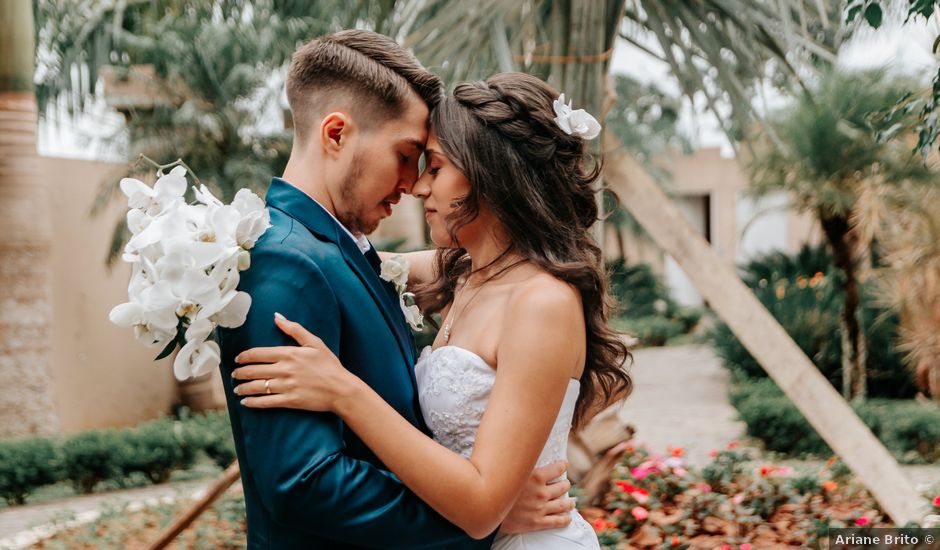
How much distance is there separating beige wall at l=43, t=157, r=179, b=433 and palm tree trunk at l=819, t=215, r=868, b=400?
773 cm

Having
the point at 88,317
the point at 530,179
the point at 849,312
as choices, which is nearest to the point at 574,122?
the point at 530,179

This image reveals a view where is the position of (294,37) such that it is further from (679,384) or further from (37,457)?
(679,384)

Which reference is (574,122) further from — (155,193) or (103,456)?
(103,456)

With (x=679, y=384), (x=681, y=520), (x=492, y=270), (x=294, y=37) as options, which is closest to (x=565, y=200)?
(x=492, y=270)

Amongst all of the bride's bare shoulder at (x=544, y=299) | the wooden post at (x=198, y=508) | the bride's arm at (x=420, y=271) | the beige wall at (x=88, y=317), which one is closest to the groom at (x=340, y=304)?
the bride's bare shoulder at (x=544, y=299)

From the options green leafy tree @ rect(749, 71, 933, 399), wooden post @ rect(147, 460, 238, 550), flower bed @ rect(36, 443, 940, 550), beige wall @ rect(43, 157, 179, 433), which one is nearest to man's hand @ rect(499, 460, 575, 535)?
wooden post @ rect(147, 460, 238, 550)

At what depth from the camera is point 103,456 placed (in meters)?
7.77

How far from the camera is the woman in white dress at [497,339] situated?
5.76 ft

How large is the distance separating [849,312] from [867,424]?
3.01m

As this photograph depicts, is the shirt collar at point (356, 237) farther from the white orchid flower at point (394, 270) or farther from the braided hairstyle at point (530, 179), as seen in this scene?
the braided hairstyle at point (530, 179)

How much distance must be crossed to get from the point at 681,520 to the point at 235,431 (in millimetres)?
3384

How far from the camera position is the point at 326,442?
168cm

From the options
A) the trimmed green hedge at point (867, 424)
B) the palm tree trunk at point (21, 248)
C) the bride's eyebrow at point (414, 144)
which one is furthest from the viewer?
the trimmed green hedge at point (867, 424)

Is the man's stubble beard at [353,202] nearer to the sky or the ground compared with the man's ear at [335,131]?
nearer to the ground
